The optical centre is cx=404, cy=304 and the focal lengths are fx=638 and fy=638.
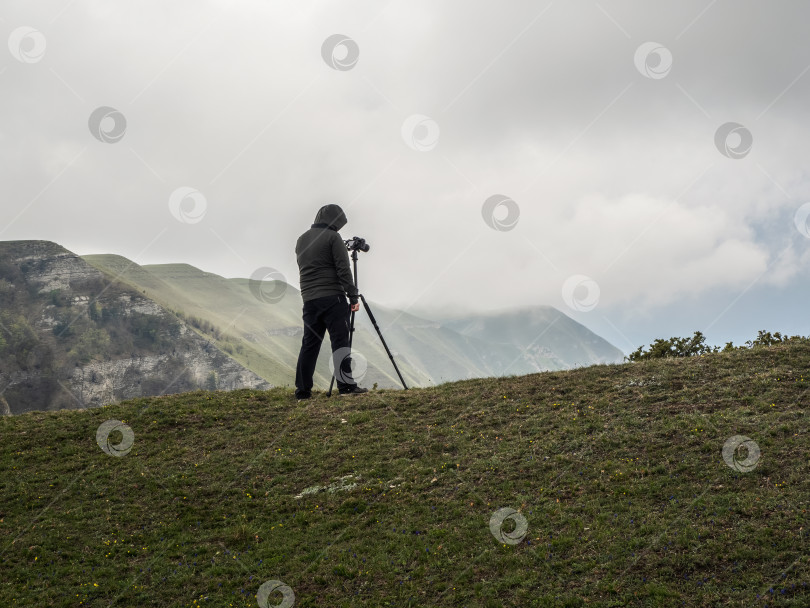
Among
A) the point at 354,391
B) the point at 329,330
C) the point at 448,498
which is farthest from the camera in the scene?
the point at 354,391

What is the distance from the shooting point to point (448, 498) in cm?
1027

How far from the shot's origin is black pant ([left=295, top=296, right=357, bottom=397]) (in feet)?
49.6

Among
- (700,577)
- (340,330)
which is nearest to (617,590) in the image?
(700,577)

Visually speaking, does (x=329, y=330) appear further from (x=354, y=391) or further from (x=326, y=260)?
(x=354, y=391)

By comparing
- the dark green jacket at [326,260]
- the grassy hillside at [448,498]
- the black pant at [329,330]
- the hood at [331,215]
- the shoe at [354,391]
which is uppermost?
the hood at [331,215]

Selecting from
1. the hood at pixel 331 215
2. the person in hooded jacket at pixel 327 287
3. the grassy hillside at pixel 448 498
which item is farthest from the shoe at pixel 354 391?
the hood at pixel 331 215

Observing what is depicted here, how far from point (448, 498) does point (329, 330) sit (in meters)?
6.12

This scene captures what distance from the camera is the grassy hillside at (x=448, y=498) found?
786 cm

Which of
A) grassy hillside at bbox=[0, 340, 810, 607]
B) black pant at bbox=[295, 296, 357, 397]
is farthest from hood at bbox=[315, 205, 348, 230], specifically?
grassy hillside at bbox=[0, 340, 810, 607]

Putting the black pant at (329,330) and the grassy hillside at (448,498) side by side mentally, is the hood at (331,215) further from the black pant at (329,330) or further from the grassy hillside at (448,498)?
the grassy hillside at (448,498)

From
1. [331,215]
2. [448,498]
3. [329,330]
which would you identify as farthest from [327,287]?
[448,498]

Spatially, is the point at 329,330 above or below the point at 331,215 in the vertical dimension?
below

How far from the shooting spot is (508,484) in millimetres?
10281

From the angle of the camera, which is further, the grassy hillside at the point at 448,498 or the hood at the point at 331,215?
the hood at the point at 331,215
